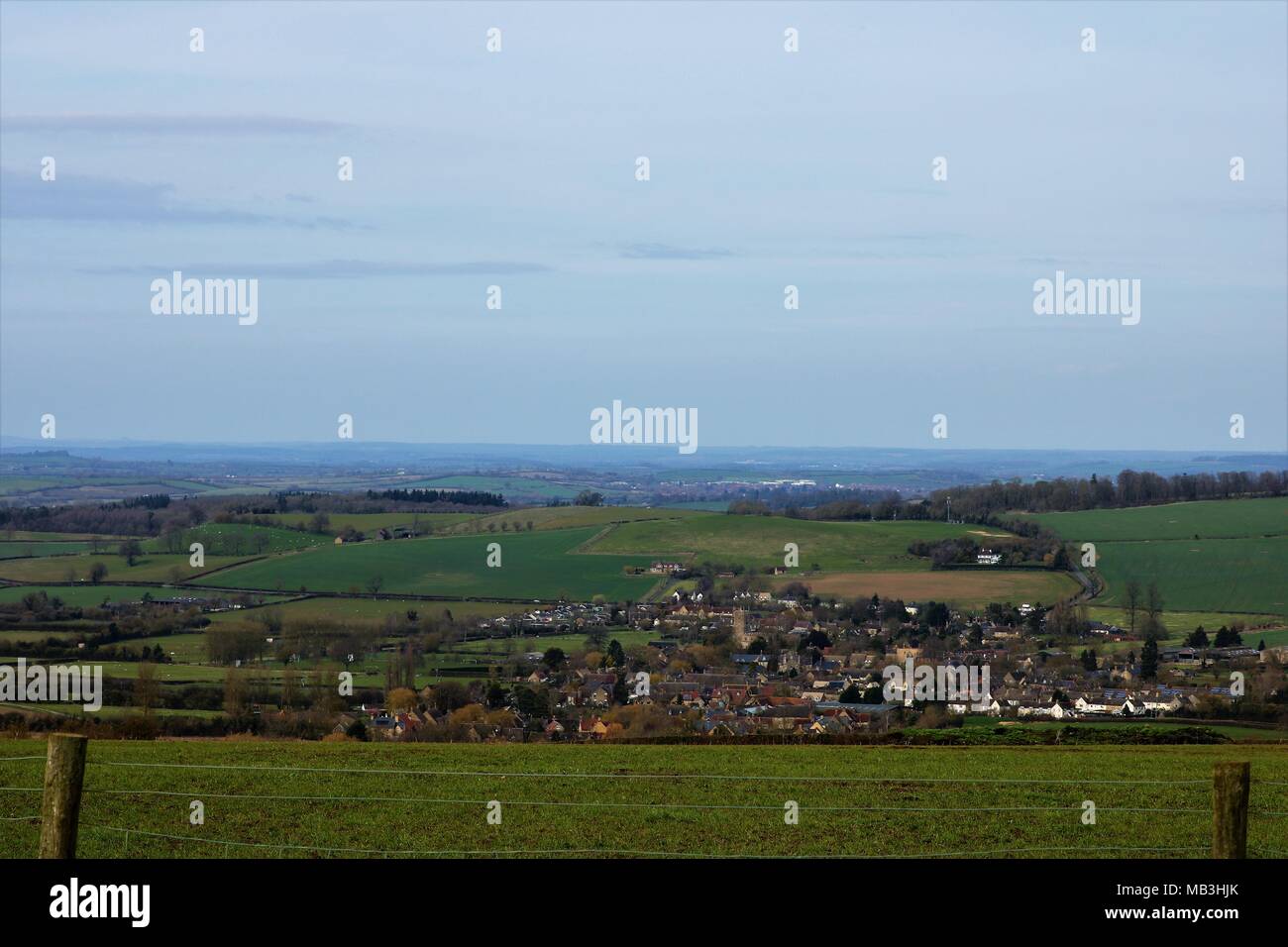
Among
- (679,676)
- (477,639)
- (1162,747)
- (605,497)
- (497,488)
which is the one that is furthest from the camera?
(497,488)

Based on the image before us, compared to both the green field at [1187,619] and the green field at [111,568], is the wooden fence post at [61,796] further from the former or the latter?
the green field at [111,568]

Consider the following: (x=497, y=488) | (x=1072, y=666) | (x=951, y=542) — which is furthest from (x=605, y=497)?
(x=1072, y=666)

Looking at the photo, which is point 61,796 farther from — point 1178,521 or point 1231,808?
point 1178,521

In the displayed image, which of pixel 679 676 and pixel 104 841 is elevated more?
pixel 104 841

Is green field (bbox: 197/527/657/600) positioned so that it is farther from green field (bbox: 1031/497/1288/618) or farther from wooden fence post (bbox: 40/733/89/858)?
wooden fence post (bbox: 40/733/89/858)

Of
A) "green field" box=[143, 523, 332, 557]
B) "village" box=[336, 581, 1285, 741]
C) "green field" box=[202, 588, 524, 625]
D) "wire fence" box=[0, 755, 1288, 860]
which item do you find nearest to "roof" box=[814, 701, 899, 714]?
"village" box=[336, 581, 1285, 741]

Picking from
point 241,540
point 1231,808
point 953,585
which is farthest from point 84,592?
point 1231,808

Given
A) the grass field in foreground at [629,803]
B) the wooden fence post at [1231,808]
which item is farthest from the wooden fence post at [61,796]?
the wooden fence post at [1231,808]

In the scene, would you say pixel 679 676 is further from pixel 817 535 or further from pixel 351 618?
pixel 817 535
